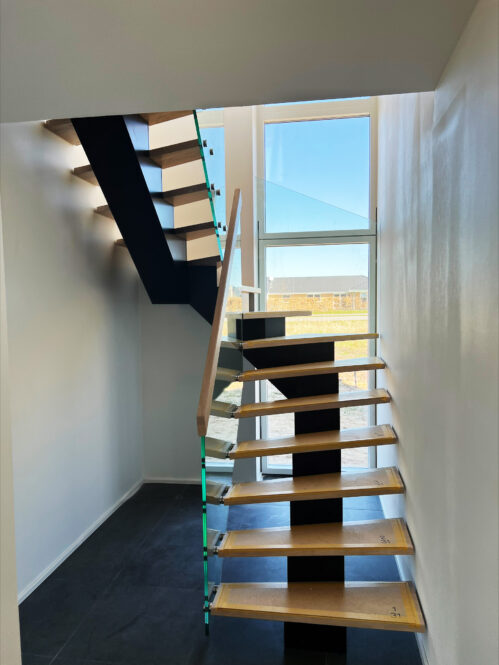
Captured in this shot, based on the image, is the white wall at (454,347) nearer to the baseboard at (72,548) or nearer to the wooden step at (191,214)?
the wooden step at (191,214)

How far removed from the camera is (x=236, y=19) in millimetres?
1427

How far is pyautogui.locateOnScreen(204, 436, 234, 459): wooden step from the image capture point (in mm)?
2365

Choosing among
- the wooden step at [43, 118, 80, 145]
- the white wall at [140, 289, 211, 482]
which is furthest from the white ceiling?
the white wall at [140, 289, 211, 482]

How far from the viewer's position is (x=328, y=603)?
92.3 inches

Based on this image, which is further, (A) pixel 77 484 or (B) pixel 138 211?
(A) pixel 77 484

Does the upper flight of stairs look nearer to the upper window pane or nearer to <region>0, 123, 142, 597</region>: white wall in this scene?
<region>0, 123, 142, 597</region>: white wall

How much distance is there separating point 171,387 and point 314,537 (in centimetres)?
268

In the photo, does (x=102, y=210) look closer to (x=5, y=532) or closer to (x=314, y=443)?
(x=314, y=443)

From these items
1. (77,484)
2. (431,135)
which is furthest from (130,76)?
(77,484)

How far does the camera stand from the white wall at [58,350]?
9.72 feet

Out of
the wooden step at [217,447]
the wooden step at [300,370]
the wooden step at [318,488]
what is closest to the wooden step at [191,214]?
the wooden step at [300,370]

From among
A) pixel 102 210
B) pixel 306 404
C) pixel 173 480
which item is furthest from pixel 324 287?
pixel 173 480

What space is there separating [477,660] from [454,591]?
0.88 feet

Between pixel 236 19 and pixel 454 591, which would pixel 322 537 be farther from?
pixel 236 19
